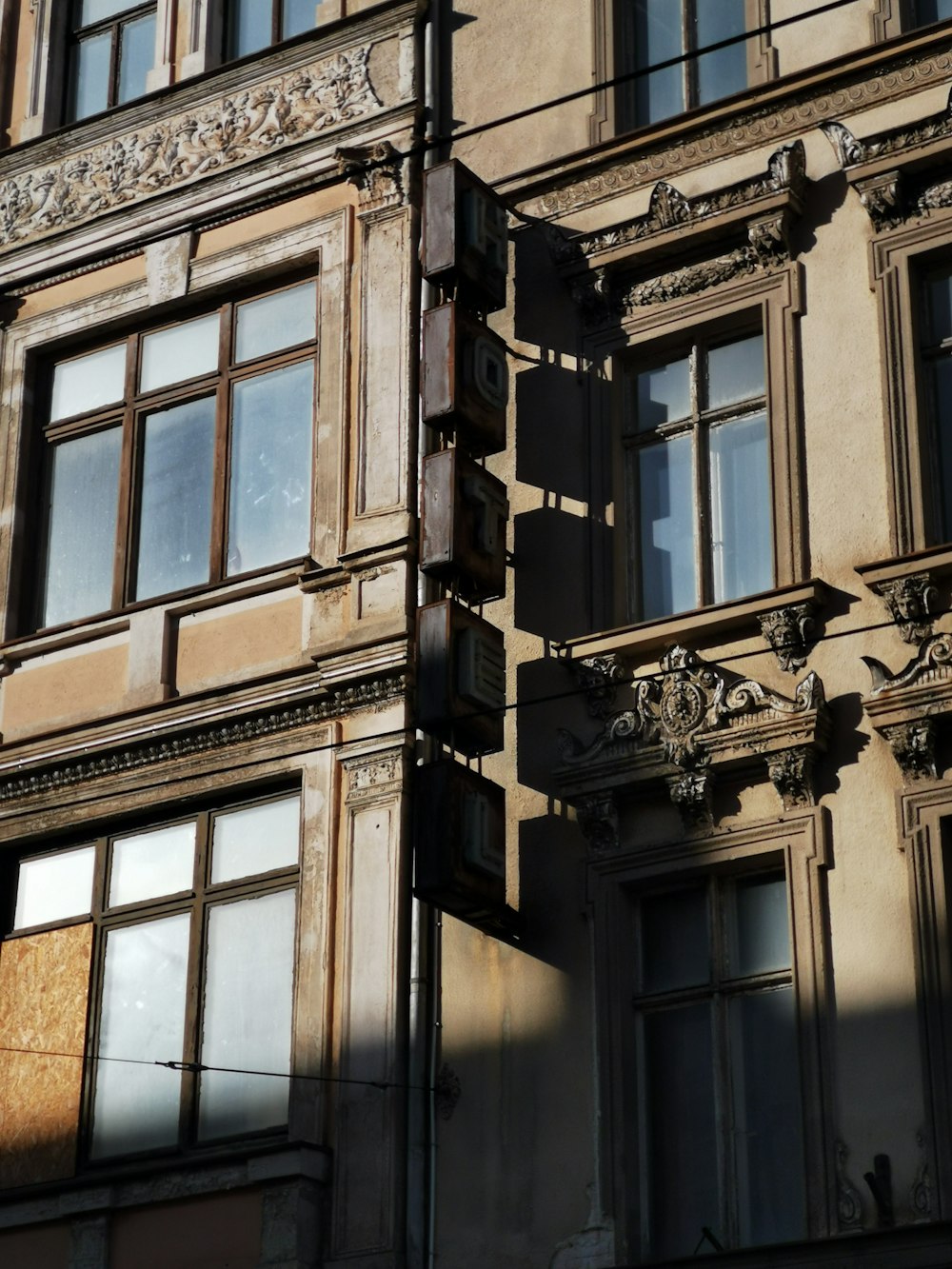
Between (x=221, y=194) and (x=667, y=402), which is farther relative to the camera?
(x=221, y=194)

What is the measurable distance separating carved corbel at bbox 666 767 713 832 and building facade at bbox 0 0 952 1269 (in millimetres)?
27

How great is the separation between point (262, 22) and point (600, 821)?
28.0 feet

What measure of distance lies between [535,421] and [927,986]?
18.1 feet

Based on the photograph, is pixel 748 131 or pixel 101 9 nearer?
pixel 748 131

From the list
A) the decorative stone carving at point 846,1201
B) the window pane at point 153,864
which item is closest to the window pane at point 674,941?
the decorative stone carving at point 846,1201

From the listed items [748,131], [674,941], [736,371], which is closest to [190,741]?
[674,941]

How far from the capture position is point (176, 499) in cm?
1975

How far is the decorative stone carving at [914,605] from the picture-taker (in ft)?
51.7

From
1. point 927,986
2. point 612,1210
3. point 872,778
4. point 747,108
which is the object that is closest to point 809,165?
point 747,108

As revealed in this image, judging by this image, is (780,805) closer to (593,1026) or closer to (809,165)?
(593,1026)

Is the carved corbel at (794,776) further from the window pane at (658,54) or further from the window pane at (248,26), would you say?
the window pane at (248,26)

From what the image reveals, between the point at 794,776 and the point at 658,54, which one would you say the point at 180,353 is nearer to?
the point at 658,54

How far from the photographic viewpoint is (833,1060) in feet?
48.8

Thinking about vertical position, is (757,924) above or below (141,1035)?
above
